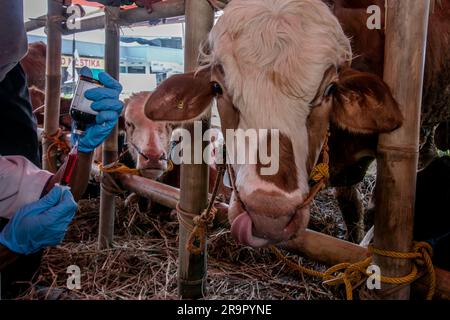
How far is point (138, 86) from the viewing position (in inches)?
368

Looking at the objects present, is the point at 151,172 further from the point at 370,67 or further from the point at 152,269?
the point at 370,67

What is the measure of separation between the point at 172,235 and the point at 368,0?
224 centimetres

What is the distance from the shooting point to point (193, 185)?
1.90 meters

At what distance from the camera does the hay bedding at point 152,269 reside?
7.53 ft

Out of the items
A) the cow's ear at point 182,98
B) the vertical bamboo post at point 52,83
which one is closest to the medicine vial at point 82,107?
the cow's ear at point 182,98

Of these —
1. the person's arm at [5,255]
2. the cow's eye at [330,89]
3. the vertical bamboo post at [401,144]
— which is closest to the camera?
the vertical bamboo post at [401,144]

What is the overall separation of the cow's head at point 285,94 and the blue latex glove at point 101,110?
460 millimetres

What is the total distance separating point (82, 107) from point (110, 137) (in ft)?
3.58

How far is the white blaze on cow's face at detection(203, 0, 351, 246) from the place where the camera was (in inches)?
51.8

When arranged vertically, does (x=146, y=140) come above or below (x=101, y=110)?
below

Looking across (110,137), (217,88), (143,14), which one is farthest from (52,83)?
(217,88)

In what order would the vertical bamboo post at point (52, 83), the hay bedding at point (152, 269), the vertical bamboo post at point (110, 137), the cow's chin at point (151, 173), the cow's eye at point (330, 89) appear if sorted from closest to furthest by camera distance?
the cow's eye at point (330, 89) → the hay bedding at point (152, 269) → the vertical bamboo post at point (110, 137) → the cow's chin at point (151, 173) → the vertical bamboo post at point (52, 83)

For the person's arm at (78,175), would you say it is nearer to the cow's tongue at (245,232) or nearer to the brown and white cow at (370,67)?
the cow's tongue at (245,232)

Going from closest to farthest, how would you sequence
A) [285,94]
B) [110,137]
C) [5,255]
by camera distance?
[285,94] → [5,255] → [110,137]
